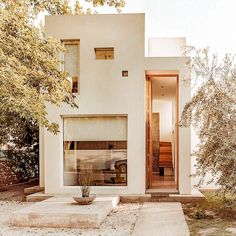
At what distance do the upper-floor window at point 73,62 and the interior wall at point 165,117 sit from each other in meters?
8.89

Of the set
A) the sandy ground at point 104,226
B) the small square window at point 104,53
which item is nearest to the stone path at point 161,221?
the sandy ground at point 104,226

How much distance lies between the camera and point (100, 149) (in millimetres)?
14992

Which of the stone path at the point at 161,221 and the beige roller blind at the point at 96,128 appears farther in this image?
the beige roller blind at the point at 96,128

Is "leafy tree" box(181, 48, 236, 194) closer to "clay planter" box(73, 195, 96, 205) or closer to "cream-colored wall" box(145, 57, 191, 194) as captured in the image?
"cream-colored wall" box(145, 57, 191, 194)

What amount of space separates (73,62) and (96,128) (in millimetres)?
2652

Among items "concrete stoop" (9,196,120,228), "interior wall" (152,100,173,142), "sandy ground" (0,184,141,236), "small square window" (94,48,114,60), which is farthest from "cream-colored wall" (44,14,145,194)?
"interior wall" (152,100,173,142)

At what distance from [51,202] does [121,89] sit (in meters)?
4.83

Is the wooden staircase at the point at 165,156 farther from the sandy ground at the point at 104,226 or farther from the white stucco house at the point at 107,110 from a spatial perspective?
the sandy ground at the point at 104,226

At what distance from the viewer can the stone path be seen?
9.77m

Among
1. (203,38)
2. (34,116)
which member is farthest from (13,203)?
(203,38)

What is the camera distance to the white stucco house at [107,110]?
48.4ft

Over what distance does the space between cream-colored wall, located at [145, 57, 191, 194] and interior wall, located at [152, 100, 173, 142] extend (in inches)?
336

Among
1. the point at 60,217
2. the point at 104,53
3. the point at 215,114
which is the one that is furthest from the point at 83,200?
the point at 104,53

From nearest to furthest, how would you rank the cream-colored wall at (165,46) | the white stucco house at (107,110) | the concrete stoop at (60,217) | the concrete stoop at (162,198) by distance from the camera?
the concrete stoop at (60,217), the concrete stoop at (162,198), the white stucco house at (107,110), the cream-colored wall at (165,46)
